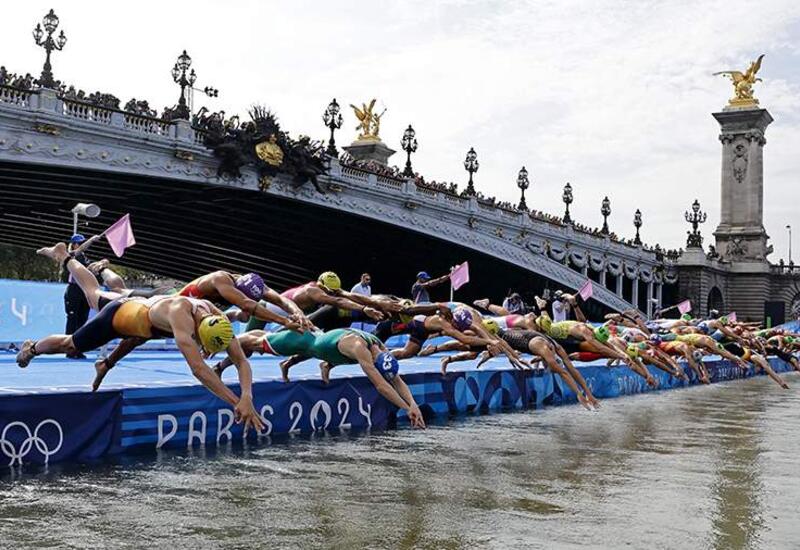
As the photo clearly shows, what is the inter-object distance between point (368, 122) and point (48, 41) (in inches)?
1523

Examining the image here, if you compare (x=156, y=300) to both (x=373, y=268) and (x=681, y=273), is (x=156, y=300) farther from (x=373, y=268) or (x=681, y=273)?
(x=681, y=273)

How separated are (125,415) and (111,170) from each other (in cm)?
2838

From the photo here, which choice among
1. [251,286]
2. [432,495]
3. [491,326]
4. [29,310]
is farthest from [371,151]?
[432,495]

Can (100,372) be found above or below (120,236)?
below

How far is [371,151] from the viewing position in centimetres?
7206

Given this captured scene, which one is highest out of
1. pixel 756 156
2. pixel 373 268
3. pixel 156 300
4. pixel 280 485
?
pixel 756 156

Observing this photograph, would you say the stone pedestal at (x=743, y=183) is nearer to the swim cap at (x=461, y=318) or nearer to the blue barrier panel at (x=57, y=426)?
the swim cap at (x=461, y=318)

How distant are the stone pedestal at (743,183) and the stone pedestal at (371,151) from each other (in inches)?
1467

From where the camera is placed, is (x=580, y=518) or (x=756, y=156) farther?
(x=756, y=156)

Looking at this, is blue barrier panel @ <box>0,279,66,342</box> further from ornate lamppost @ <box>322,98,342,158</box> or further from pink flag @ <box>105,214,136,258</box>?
ornate lamppost @ <box>322,98,342,158</box>

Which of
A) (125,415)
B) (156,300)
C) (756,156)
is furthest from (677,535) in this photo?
(756,156)

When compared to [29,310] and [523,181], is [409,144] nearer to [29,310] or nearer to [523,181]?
[523,181]

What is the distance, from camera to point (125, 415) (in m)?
11.3

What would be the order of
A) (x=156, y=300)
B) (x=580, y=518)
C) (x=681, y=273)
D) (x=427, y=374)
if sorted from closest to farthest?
(x=580, y=518) < (x=156, y=300) < (x=427, y=374) < (x=681, y=273)
